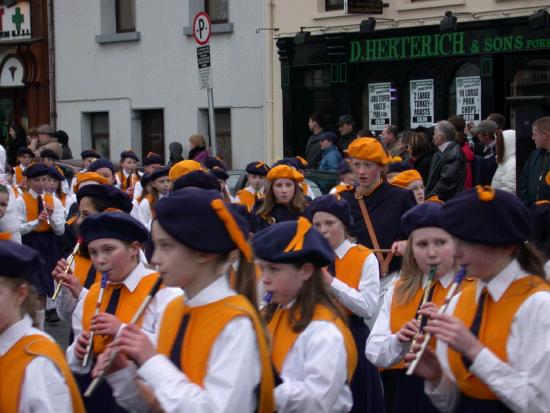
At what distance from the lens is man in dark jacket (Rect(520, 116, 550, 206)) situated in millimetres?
10781

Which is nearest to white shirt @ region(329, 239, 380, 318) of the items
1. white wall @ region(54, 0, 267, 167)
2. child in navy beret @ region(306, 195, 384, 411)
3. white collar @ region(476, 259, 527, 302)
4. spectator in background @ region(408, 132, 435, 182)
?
child in navy beret @ region(306, 195, 384, 411)

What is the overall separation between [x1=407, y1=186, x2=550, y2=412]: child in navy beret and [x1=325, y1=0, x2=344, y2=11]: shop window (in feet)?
61.5

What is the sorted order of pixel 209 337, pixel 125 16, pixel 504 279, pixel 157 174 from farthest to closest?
1. pixel 125 16
2. pixel 157 174
3. pixel 504 279
4. pixel 209 337

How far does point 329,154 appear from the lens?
59.2ft

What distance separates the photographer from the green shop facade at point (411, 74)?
65.7 ft

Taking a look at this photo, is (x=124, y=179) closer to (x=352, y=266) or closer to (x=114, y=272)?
(x=352, y=266)

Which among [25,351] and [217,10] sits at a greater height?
[217,10]

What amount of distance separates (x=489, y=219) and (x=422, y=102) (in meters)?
17.2

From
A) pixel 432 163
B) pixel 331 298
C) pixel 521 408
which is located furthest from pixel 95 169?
pixel 521 408

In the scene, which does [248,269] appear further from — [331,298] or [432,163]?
[432,163]

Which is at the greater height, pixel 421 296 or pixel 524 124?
pixel 524 124

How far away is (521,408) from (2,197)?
21.4 feet

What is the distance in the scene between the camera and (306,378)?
4.88 meters

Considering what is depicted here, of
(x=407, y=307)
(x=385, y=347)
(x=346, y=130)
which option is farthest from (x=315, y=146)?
(x=385, y=347)
